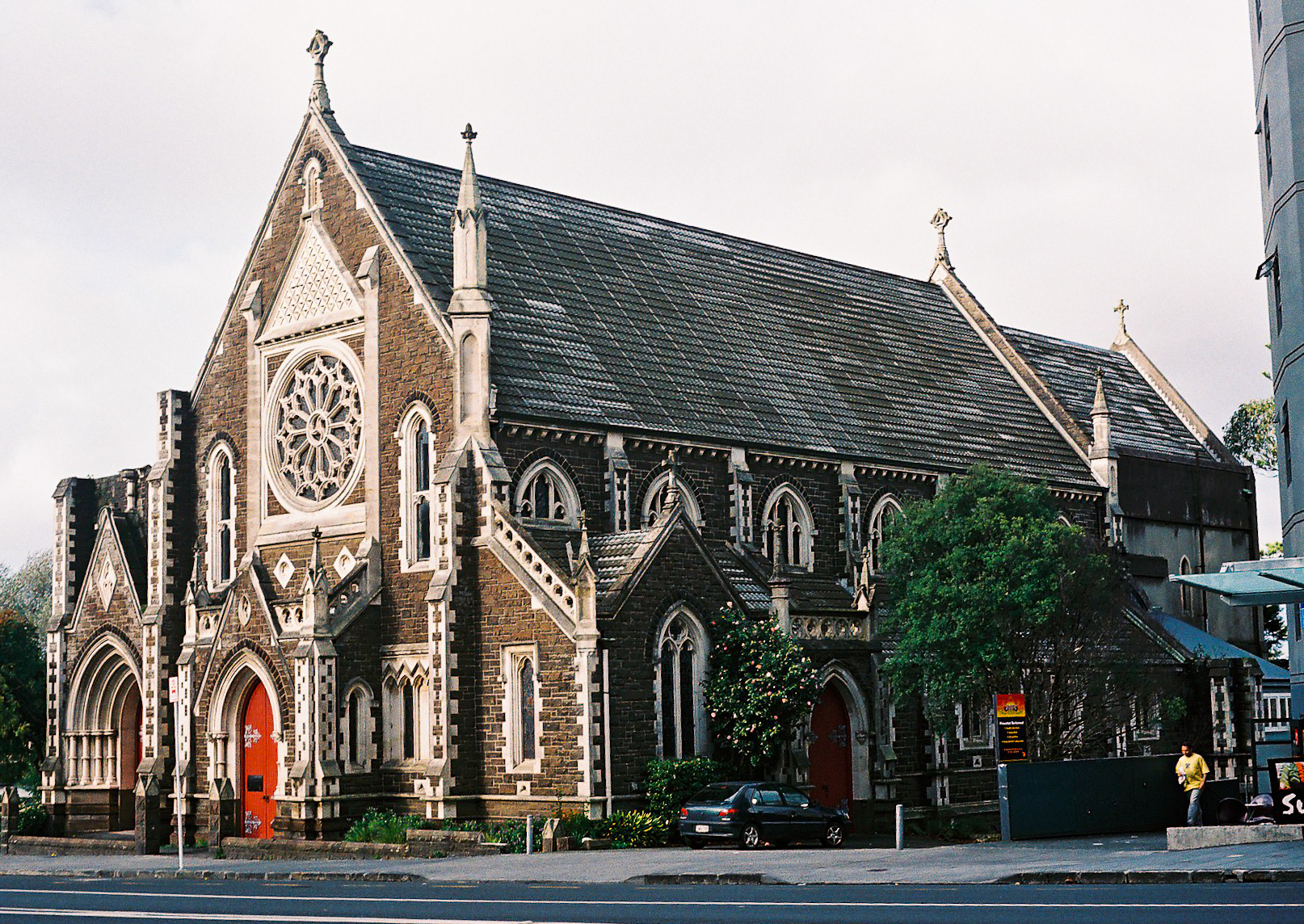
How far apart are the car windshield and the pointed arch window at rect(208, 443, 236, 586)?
14529 millimetres

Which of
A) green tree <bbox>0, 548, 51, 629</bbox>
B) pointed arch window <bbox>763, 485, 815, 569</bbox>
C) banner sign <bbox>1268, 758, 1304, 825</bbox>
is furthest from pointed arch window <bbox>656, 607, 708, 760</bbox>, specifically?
green tree <bbox>0, 548, 51, 629</bbox>

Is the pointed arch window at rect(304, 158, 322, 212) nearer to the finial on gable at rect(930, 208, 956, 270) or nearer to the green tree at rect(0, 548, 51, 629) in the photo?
the finial on gable at rect(930, 208, 956, 270)

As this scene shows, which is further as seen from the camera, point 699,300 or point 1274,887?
point 699,300

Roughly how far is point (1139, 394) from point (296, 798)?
3548cm

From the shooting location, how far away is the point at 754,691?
34.0 m

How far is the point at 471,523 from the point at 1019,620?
1158 cm

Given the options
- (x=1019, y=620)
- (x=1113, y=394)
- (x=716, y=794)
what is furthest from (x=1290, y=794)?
(x=1113, y=394)

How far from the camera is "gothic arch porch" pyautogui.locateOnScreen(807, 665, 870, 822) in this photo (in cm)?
3781

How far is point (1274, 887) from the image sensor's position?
19.3m

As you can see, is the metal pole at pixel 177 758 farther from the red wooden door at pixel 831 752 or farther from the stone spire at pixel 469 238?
the red wooden door at pixel 831 752

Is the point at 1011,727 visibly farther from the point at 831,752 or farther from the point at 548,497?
the point at 548,497

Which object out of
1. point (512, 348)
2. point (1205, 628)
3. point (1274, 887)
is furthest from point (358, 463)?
point (1205, 628)

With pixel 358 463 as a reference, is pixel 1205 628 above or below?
below

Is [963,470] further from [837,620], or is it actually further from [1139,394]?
[1139,394]
